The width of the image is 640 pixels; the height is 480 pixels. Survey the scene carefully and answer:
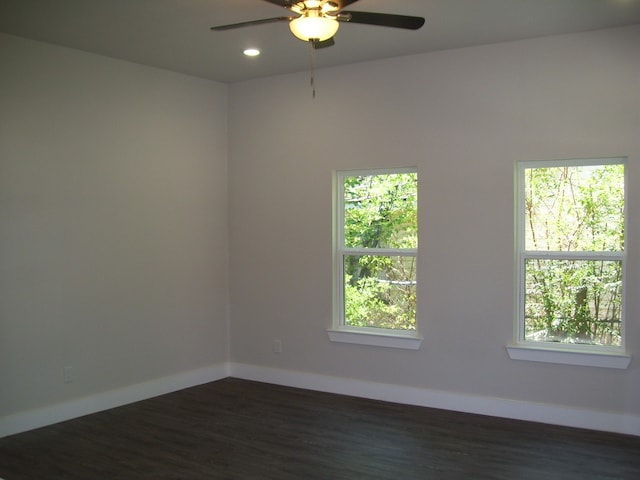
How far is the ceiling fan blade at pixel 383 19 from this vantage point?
2.99m

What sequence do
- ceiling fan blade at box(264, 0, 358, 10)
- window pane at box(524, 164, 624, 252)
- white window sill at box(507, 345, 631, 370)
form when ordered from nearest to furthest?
ceiling fan blade at box(264, 0, 358, 10) → white window sill at box(507, 345, 631, 370) → window pane at box(524, 164, 624, 252)

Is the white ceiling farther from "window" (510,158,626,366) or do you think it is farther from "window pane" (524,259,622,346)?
"window pane" (524,259,622,346)

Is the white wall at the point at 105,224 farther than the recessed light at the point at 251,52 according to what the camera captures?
No

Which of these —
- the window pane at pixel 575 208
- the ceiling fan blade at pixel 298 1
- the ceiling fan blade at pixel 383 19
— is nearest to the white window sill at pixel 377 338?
the window pane at pixel 575 208

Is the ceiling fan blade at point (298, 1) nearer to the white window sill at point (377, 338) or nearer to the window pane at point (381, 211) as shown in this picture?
the window pane at point (381, 211)

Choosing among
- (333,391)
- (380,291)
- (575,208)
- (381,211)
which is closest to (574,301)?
(575,208)

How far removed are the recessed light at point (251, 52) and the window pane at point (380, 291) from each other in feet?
6.11

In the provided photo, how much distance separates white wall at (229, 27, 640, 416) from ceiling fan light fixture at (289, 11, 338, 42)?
2.02 metres

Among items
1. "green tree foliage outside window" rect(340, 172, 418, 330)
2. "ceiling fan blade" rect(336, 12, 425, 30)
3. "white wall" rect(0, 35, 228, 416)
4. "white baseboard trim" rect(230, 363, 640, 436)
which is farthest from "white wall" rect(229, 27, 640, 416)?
"ceiling fan blade" rect(336, 12, 425, 30)

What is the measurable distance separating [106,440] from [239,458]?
100 cm

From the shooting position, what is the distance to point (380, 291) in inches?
207

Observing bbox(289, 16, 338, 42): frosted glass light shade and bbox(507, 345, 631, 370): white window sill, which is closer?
bbox(289, 16, 338, 42): frosted glass light shade

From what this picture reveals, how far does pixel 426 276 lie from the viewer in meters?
4.93

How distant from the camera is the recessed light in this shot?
474 centimetres
